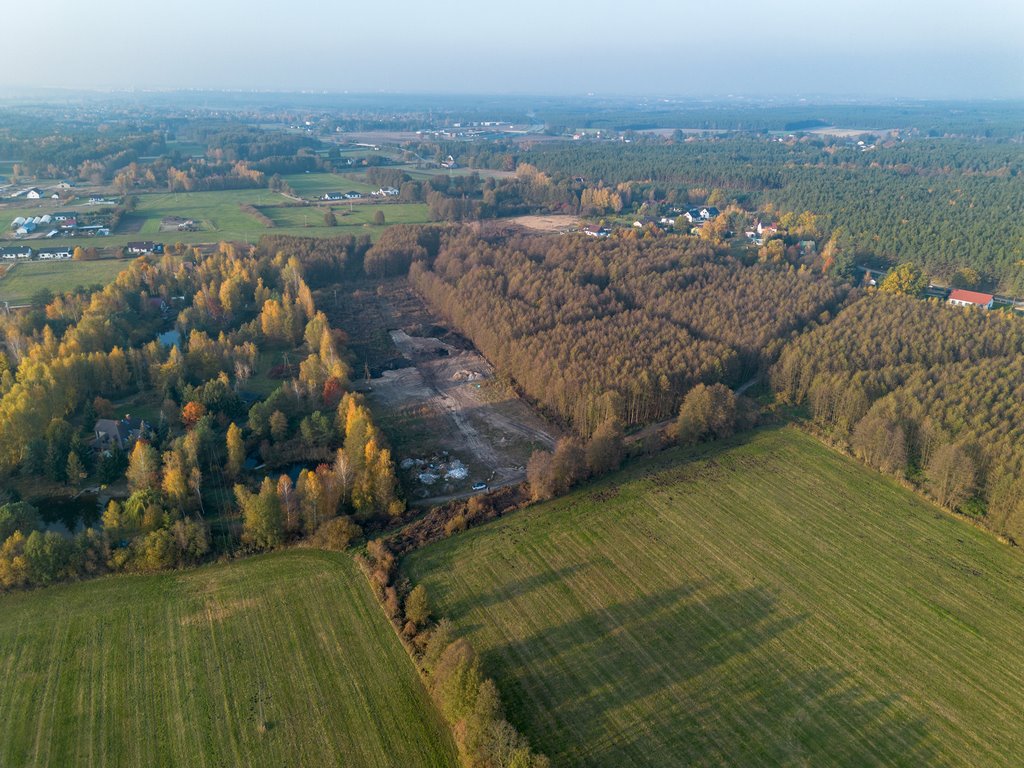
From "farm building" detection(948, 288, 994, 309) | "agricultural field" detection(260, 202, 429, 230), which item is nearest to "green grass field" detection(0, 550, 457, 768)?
"farm building" detection(948, 288, 994, 309)

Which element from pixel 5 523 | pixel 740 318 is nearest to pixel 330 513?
pixel 5 523

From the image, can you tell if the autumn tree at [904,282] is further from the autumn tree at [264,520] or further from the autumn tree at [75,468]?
the autumn tree at [75,468]

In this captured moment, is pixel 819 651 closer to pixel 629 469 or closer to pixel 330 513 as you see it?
pixel 629 469

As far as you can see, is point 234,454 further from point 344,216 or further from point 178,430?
point 344,216

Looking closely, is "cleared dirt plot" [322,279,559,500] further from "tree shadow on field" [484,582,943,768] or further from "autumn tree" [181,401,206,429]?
"tree shadow on field" [484,582,943,768]

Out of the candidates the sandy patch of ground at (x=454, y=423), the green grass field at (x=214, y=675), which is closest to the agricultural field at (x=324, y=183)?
the sandy patch of ground at (x=454, y=423)
